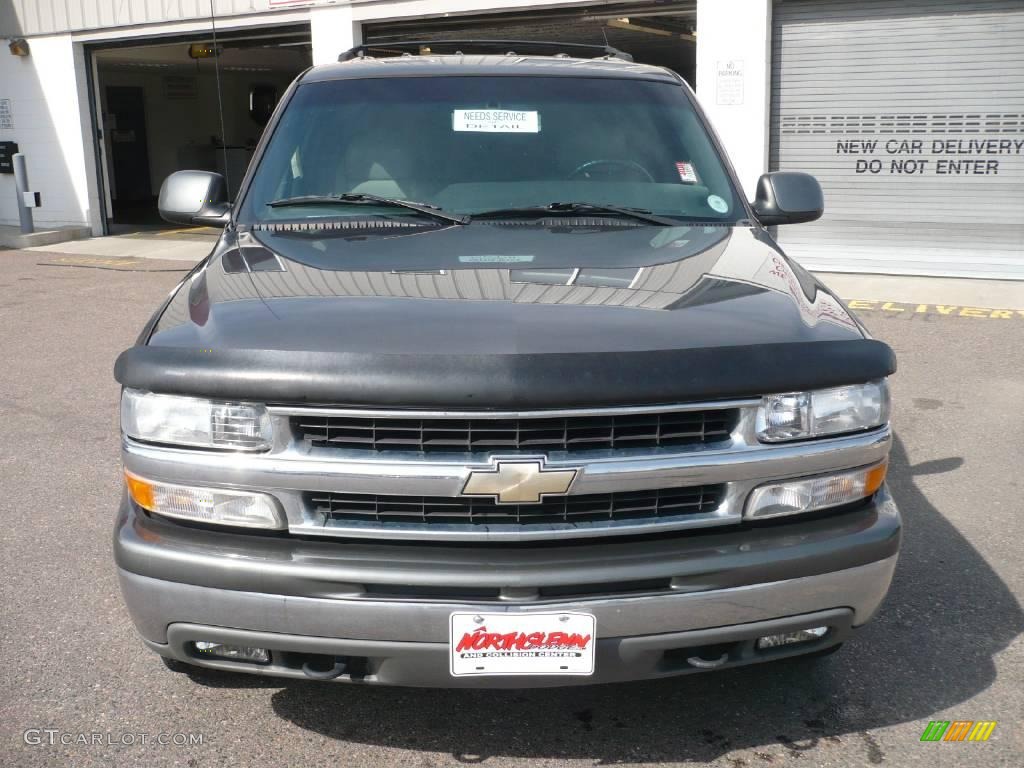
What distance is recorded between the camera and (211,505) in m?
2.46

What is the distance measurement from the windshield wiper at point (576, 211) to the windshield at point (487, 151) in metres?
0.03

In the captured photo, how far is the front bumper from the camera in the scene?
2348 mm

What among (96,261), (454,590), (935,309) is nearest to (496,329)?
(454,590)

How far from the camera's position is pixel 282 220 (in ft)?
11.6

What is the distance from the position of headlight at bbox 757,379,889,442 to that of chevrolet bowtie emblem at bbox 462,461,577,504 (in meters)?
0.50

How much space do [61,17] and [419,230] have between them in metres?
16.0

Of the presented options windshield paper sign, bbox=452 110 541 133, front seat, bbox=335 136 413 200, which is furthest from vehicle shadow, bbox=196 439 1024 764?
windshield paper sign, bbox=452 110 541 133

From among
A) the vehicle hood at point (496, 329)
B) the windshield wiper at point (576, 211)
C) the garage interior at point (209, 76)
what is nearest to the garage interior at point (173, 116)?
the garage interior at point (209, 76)

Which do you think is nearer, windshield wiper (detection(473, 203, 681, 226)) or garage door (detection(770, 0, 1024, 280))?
windshield wiper (detection(473, 203, 681, 226))

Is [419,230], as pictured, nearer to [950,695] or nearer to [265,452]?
[265,452]

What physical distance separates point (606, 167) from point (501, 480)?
1.80 meters

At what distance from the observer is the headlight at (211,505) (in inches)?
95.6

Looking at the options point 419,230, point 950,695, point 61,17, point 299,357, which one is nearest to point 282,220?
point 419,230

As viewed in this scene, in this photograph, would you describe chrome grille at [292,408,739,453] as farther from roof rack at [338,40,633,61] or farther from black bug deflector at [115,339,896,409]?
roof rack at [338,40,633,61]
